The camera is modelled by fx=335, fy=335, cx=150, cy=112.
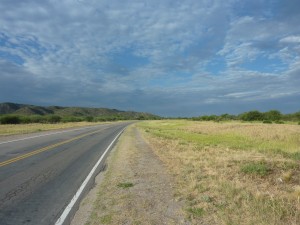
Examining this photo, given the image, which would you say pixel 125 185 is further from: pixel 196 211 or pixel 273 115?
pixel 273 115

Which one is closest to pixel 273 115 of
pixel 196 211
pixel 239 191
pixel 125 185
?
pixel 125 185

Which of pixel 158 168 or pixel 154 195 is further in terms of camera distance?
pixel 158 168

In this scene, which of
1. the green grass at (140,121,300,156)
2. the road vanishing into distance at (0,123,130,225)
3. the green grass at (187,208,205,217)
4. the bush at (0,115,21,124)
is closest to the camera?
the road vanishing into distance at (0,123,130,225)

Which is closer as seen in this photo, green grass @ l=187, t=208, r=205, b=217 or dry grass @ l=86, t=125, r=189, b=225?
dry grass @ l=86, t=125, r=189, b=225

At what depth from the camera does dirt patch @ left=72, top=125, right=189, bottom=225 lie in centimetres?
710

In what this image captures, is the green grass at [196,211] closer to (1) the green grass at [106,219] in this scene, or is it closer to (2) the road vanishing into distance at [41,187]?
(1) the green grass at [106,219]

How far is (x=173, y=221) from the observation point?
6.91 m

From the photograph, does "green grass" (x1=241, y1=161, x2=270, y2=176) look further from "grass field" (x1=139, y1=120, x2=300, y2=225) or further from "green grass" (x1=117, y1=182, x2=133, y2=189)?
"green grass" (x1=117, y1=182, x2=133, y2=189)

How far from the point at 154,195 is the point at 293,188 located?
374cm

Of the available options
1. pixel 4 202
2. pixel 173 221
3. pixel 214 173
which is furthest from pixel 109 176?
pixel 173 221

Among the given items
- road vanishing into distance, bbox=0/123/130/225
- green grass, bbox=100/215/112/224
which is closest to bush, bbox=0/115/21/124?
road vanishing into distance, bbox=0/123/130/225

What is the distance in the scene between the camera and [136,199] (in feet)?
28.7

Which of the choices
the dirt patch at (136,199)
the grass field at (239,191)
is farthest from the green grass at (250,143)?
the dirt patch at (136,199)

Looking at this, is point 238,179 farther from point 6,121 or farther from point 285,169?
point 6,121
